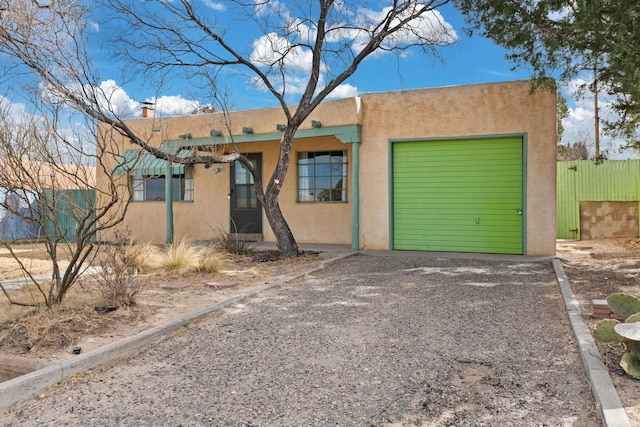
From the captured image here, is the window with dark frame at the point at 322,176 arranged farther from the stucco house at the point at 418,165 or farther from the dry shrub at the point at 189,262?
the dry shrub at the point at 189,262

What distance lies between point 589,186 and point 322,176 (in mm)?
8633

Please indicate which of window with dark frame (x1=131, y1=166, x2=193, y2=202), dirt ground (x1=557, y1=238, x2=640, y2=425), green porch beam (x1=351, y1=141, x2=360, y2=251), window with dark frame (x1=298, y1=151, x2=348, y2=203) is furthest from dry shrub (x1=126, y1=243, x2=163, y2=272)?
dirt ground (x1=557, y1=238, x2=640, y2=425)

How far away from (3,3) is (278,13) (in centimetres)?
529

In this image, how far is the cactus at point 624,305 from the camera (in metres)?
4.59

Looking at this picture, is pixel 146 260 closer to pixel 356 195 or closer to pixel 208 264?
pixel 208 264

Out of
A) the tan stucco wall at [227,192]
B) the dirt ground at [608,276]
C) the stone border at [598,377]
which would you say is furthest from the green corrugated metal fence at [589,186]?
the stone border at [598,377]

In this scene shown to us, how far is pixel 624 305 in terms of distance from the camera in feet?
15.2

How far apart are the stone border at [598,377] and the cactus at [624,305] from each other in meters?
0.34

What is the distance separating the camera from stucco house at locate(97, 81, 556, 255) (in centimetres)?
1048

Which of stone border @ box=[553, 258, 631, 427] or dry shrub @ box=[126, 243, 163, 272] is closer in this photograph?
stone border @ box=[553, 258, 631, 427]

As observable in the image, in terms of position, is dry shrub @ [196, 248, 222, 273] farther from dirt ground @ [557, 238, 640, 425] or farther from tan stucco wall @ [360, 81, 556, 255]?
dirt ground @ [557, 238, 640, 425]

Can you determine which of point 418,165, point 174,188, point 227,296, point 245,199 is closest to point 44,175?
point 227,296

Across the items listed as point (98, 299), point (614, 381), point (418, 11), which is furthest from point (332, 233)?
point (614, 381)

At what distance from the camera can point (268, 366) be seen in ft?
13.8
